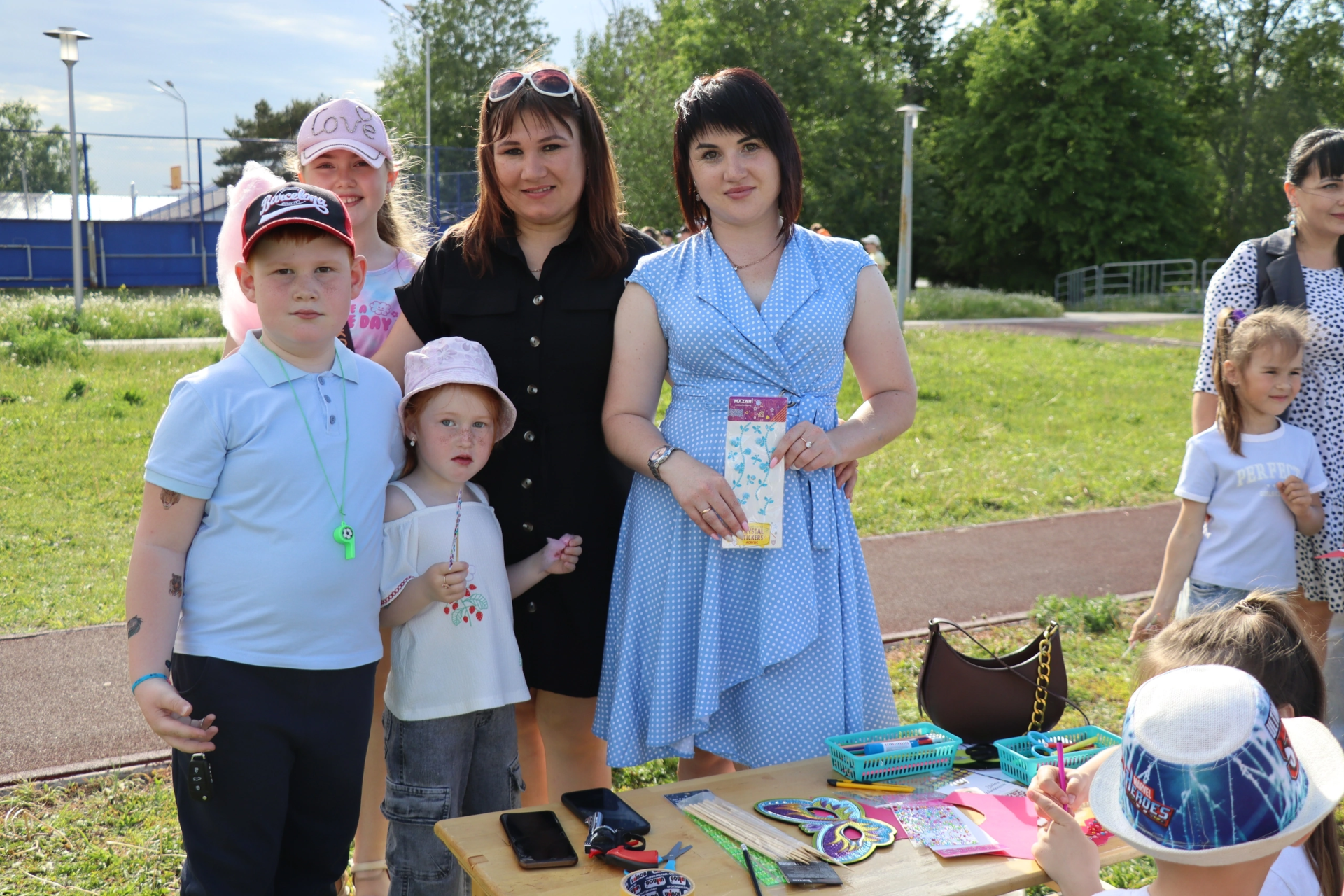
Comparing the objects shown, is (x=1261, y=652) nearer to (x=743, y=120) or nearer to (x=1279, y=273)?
(x=743, y=120)

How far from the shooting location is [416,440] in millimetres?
2578

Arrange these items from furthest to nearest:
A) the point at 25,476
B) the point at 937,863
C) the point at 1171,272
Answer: the point at 1171,272 → the point at 25,476 → the point at 937,863

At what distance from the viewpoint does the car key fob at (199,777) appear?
2.15 meters

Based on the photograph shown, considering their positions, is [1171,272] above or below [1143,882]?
above

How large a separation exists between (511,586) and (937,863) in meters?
1.23

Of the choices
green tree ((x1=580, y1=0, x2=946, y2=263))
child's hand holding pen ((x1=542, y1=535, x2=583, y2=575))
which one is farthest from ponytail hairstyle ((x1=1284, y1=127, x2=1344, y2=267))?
green tree ((x1=580, y1=0, x2=946, y2=263))

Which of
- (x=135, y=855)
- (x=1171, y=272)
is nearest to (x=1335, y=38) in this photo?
(x=1171, y=272)

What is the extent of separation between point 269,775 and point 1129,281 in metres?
36.2

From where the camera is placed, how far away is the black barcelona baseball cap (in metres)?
2.24

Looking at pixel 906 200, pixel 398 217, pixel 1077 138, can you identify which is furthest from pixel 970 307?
pixel 398 217

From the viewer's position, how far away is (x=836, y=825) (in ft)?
7.07

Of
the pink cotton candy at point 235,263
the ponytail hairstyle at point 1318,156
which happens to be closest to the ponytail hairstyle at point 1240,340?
the ponytail hairstyle at point 1318,156

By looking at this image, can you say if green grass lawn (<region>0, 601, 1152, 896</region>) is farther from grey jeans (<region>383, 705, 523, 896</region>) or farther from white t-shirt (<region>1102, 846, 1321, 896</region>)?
white t-shirt (<region>1102, 846, 1321, 896</region>)

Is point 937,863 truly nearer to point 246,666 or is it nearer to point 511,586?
point 511,586
